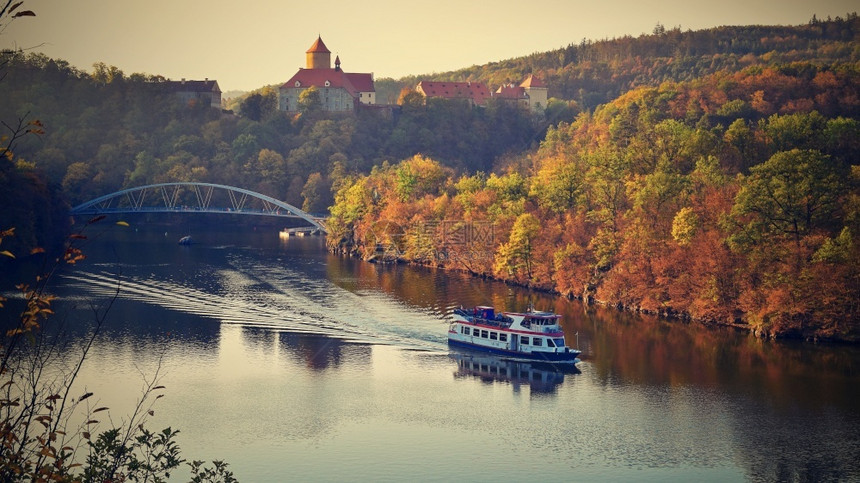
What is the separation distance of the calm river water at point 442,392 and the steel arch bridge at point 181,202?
3362 cm

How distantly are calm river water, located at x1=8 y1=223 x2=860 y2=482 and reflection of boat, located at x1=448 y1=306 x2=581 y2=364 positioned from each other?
0.84 meters

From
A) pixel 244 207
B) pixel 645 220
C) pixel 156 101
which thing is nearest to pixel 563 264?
pixel 645 220

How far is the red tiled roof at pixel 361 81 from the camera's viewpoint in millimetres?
137750

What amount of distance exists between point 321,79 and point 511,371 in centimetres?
9285

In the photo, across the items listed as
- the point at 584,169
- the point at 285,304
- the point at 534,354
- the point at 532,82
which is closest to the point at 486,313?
the point at 534,354

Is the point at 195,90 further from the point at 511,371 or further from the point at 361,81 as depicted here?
the point at 511,371

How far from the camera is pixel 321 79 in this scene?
127688 mm

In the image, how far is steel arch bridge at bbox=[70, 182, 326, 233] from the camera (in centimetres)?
8888

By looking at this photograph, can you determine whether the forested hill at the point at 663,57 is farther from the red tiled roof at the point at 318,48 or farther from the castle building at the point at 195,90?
the castle building at the point at 195,90

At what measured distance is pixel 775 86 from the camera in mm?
80750

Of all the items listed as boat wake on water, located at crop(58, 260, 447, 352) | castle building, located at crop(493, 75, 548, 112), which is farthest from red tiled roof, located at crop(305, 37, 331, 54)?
boat wake on water, located at crop(58, 260, 447, 352)

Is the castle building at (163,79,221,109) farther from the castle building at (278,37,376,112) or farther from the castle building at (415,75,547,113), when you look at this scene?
the castle building at (415,75,547,113)

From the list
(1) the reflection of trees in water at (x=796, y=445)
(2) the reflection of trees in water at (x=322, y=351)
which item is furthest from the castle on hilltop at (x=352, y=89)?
(1) the reflection of trees in water at (x=796, y=445)

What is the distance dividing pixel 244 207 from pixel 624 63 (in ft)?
248
